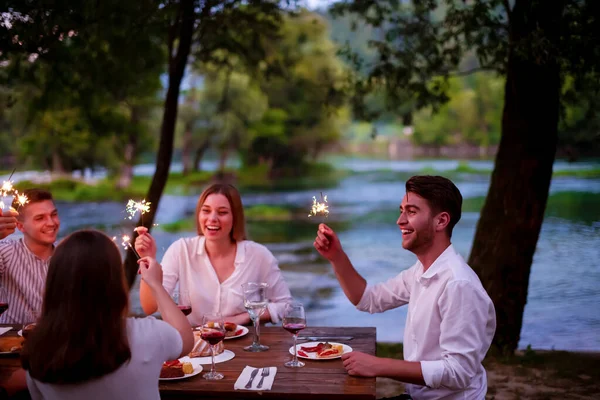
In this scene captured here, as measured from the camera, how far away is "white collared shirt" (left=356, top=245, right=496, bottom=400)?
239 cm

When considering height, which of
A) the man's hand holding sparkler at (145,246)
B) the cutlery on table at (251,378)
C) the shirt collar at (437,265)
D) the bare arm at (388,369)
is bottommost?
the cutlery on table at (251,378)

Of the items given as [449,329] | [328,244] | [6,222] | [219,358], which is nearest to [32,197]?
[6,222]

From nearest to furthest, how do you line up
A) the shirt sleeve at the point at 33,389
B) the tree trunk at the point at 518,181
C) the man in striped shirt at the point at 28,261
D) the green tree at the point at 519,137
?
the shirt sleeve at the point at 33,389 < the man in striped shirt at the point at 28,261 < the green tree at the point at 519,137 < the tree trunk at the point at 518,181

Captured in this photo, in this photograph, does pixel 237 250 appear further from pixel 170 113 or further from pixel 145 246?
pixel 170 113

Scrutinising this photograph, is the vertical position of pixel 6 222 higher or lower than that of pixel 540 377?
higher

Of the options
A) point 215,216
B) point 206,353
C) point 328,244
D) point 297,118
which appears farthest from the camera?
point 297,118

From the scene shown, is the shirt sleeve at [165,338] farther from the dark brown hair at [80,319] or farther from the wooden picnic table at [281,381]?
the wooden picnic table at [281,381]

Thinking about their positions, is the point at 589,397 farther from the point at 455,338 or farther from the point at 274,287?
the point at 455,338

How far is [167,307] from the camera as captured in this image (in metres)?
2.27

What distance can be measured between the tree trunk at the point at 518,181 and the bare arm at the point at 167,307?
3458 millimetres

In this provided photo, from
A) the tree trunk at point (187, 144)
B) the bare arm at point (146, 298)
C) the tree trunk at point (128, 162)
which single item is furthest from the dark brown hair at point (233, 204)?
the tree trunk at point (187, 144)

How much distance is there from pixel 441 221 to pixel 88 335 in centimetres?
137

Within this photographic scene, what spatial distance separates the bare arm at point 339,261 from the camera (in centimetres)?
302

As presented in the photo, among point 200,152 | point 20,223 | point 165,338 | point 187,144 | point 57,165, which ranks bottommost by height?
point 165,338
